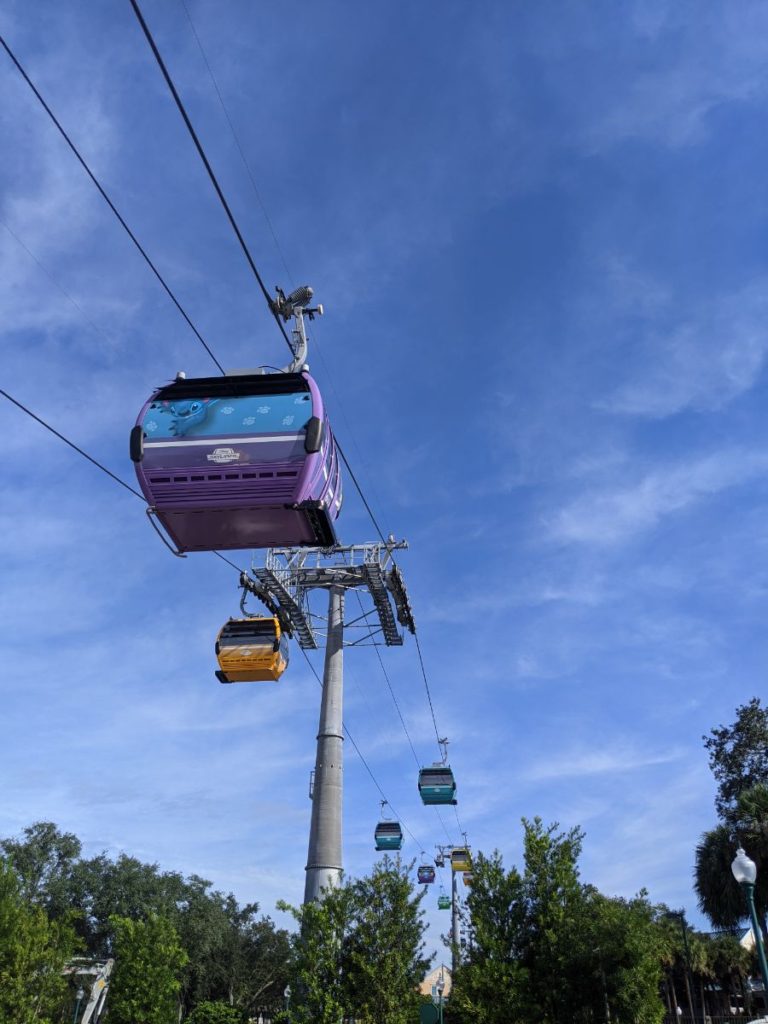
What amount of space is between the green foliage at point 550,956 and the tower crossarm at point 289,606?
27.6ft

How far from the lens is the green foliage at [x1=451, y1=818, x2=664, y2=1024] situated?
16.2 m

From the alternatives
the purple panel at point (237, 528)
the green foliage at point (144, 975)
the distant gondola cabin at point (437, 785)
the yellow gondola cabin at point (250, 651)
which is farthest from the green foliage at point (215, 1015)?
the purple panel at point (237, 528)

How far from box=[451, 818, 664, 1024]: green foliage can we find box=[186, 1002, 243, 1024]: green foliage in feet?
77.4

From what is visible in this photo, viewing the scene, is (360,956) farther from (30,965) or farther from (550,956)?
(30,965)

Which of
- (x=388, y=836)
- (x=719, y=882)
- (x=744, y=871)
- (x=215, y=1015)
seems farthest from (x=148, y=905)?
(x=744, y=871)

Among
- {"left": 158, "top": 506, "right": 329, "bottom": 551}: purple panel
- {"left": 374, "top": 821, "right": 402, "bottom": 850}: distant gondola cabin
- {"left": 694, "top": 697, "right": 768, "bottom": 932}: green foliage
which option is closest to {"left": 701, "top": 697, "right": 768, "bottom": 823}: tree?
{"left": 694, "top": 697, "right": 768, "bottom": 932}: green foliage

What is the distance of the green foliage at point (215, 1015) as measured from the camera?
3488cm

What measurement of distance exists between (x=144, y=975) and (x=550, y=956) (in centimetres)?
1661

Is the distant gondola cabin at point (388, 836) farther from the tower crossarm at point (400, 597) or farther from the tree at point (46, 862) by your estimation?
the tree at point (46, 862)

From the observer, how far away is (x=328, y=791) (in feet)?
59.1

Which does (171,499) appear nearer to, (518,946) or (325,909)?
(325,909)

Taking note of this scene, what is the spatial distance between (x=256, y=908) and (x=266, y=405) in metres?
70.6

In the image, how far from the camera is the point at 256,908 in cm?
6725

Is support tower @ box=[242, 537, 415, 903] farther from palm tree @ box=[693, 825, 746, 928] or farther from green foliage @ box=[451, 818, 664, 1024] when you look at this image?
palm tree @ box=[693, 825, 746, 928]
